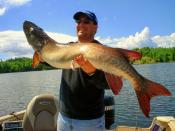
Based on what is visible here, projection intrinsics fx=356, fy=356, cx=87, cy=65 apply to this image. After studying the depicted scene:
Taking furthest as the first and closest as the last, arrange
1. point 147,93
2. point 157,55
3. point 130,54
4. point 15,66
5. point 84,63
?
point 15,66, point 157,55, point 84,63, point 130,54, point 147,93

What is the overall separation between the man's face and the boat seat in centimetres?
336

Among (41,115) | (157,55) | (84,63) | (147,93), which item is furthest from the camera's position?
(157,55)

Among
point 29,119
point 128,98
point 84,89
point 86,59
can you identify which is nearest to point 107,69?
point 86,59

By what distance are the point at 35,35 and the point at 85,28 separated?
1.99 feet

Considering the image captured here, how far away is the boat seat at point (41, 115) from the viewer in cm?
729

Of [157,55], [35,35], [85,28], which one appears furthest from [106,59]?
[157,55]

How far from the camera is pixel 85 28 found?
14.2 feet

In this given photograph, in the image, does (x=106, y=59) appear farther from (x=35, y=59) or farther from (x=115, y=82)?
(x=35, y=59)

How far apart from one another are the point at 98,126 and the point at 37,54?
3.79 ft

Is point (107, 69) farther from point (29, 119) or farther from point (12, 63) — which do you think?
point (12, 63)

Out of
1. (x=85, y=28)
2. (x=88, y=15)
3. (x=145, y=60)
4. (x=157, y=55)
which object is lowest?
(x=85, y=28)

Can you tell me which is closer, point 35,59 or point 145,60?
point 35,59

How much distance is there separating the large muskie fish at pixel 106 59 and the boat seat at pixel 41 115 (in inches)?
130

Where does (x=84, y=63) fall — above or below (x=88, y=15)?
below
